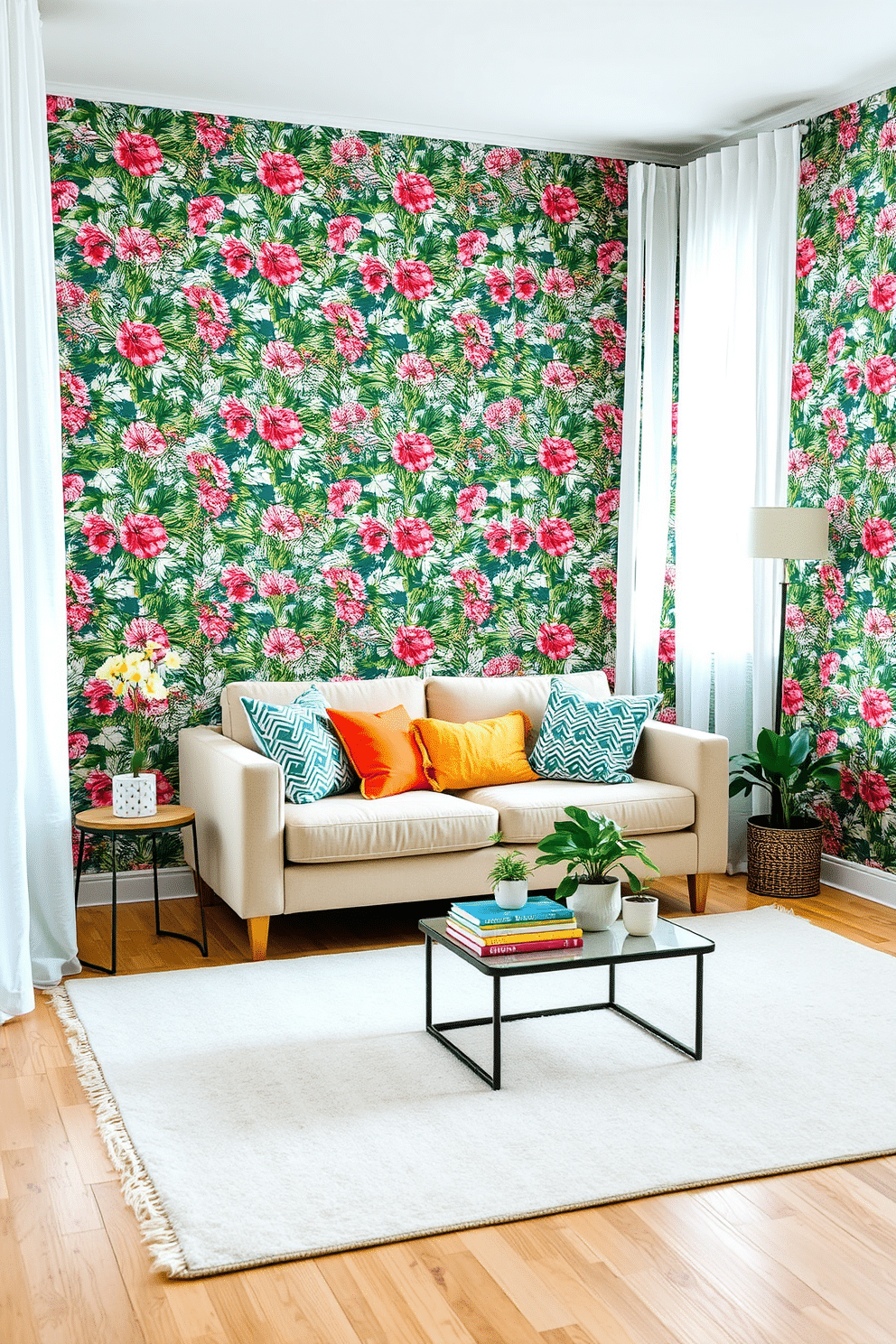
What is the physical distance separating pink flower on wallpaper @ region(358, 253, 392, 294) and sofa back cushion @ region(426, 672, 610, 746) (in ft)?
5.26

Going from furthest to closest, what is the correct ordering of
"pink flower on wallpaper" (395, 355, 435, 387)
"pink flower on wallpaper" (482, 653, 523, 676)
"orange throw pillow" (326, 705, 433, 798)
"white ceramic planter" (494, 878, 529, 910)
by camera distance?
"pink flower on wallpaper" (482, 653, 523, 676) < "pink flower on wallpaper" (395, 355, 435, 387) < "orange throw pillow" (326, 705, 433, 798) < "white ceramic planter" (494, 878, 529, 910)

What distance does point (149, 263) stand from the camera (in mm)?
4824

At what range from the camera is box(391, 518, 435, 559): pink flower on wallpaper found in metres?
5.28

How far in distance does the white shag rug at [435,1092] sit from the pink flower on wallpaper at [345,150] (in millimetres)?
3111

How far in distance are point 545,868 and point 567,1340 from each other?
95.2 inches

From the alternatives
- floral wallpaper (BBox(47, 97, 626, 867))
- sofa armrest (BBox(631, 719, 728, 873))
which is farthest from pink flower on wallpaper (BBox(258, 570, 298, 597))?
sofa armrest (BBox(631, 719, 728, 873))

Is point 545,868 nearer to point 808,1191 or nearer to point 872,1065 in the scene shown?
point 872,1065

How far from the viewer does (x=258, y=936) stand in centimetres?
414

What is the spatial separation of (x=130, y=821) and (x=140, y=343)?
187 centimetres

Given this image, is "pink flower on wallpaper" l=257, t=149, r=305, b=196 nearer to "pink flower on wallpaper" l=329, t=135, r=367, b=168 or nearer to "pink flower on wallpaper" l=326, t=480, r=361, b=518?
"pink flower on wallpaper" l=329, t=135, r=367, b=168

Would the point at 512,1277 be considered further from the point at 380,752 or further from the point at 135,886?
the point at 135,886

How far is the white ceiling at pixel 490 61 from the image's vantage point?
3.99 metres

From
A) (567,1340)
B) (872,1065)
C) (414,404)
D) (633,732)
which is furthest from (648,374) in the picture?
(567,1340)

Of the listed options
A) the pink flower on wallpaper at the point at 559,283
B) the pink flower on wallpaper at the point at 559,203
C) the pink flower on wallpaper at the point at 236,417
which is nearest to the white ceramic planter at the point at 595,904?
the pink flower on wallpaper at the point at 236,417
